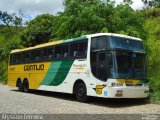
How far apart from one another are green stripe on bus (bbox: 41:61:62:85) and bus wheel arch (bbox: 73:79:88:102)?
77.8 inches

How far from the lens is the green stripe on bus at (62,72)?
1859cm

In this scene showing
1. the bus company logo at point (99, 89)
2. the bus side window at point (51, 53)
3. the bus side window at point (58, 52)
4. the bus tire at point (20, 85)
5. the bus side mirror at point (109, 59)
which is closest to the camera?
the bus side mirror at point (109, 59)

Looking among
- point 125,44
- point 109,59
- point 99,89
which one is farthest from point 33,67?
point 109,59

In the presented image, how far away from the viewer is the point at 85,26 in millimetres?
22391

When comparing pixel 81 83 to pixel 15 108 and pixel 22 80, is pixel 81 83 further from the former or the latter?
pixel 22 80

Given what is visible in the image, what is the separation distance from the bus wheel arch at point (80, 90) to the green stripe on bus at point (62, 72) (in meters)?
1.02

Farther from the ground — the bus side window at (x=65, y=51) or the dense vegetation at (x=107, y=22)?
the dense vegetation at (x=107, y=22)

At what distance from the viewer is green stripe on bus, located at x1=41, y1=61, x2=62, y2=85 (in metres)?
19.7

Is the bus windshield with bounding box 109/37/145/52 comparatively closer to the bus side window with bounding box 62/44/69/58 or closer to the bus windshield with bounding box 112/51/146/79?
the bus windshield with bounding box 112/51/146/79

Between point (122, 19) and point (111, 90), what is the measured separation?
26.5 feet

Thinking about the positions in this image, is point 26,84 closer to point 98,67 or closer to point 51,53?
point 51,53

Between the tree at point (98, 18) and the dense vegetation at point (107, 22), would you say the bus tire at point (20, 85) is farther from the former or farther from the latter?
the tree at point (98, 18)

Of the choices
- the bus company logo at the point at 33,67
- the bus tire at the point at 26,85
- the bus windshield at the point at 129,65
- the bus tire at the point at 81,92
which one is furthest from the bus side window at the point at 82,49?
the bus tire at the point at 26,85

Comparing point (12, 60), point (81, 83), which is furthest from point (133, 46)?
point (12, 60)
